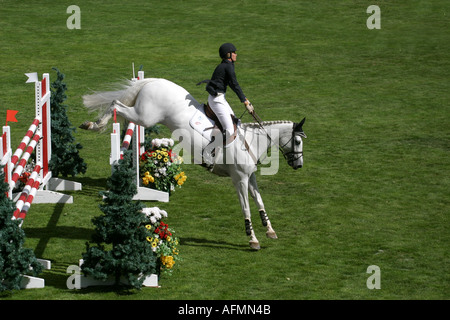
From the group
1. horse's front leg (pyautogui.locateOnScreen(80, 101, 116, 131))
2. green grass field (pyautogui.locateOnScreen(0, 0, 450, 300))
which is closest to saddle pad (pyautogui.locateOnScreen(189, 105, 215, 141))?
horse's front leg (pyautogui.locateOnScreen(80, 101, 116, 131))

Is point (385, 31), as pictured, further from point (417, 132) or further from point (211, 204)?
point (211, 204)

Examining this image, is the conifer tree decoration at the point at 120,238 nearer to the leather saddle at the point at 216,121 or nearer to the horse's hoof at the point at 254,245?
the horse's hoof at the point at 254,245

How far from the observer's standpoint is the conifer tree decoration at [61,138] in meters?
15.5

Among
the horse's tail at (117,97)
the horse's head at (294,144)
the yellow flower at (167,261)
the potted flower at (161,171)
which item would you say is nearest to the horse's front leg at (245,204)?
the horse's head at (294,144)

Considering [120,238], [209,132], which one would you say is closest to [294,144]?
[209,132]

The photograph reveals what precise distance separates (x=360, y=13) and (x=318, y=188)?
18.5 meters

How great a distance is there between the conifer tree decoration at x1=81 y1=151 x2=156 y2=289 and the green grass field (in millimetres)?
319

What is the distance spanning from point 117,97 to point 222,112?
1920 mm

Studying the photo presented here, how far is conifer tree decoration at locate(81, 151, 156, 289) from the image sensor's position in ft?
35.6

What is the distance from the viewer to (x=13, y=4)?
112ft

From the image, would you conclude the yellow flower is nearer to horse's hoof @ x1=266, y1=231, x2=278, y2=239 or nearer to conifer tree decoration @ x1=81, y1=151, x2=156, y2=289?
conifer tree decoration @ x1=81, y1=151, x2=156, y2=289

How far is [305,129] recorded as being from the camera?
21.1 m

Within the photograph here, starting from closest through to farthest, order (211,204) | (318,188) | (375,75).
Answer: (211,204), (318,188), (375,75)

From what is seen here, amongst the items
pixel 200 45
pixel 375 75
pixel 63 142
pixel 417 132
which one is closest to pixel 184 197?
pixel 63 142
